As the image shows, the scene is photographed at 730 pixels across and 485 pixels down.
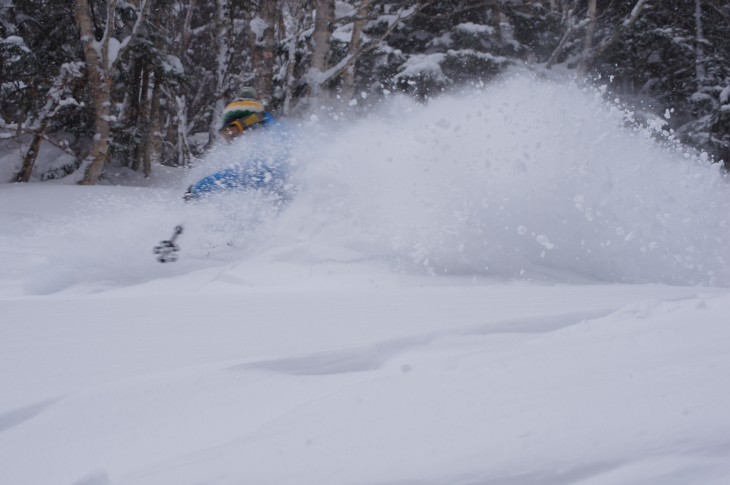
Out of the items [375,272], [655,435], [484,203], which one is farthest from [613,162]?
[655,435]

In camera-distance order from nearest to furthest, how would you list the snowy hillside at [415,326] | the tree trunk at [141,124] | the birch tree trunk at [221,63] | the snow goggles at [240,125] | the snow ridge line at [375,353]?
the snowy hillside at [415,326] → the snow ridge line at [375,353] → the snow goggles at [240,125] → the tree trunk at [141,124] → the birch tree trunk at [221,63]

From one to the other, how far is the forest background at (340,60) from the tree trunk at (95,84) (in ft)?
0.07

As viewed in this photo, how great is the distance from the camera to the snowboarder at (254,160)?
5.86 metres

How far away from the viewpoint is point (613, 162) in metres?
5.04

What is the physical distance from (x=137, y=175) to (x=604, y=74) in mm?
12193

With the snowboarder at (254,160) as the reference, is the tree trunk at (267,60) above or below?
above

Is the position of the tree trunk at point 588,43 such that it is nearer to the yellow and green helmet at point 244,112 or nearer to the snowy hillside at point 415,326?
the snowy hillside at point 415,326

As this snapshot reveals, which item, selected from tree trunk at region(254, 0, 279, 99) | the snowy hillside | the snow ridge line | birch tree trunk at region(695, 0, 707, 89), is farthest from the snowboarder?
birch tree trunk at region(695, 0, 707, 89)

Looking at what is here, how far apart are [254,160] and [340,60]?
7.63m

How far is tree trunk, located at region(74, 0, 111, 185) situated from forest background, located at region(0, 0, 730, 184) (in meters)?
0.02

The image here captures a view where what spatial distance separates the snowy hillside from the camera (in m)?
1.47

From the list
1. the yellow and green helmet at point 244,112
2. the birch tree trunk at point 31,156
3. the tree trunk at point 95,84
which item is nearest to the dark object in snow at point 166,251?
the yellow and green helmet at point 244,112

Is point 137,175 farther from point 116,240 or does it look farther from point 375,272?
point 375,272

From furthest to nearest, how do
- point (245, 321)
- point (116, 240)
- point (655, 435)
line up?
point (116, 240), point (245, 321), point (655, 435)
